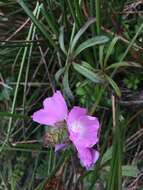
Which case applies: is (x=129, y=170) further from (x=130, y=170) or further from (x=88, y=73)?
(x=88, y=73)

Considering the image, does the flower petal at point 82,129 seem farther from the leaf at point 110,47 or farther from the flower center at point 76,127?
the leaf at point 110,47

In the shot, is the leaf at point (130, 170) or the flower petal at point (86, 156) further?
the leaf at point (130, 170)

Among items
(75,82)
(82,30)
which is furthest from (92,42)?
(75,82)

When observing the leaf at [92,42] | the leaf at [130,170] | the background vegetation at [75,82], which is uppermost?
the leaf at [92,42]

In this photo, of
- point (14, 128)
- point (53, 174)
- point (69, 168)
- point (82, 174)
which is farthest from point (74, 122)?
point (14, 128)

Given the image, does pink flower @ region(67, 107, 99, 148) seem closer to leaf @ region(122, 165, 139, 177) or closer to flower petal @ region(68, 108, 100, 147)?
flower petal @ region(68, 108, 100, 147)

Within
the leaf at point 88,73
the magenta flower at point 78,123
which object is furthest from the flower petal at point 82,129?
the leaf at point 88,73

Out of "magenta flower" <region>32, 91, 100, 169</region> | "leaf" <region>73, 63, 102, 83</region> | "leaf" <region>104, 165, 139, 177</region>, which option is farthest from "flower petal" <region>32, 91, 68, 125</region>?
"leaf" <region>104, 165, 139, 177</region>
